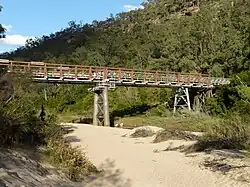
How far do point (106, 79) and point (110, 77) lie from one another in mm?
710

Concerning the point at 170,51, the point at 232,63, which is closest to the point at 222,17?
the point at 170,51

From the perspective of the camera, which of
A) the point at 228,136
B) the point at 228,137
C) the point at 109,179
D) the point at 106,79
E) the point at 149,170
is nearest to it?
the point at 109,179

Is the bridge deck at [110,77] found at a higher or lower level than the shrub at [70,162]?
higher

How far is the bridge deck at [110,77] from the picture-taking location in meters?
27.6

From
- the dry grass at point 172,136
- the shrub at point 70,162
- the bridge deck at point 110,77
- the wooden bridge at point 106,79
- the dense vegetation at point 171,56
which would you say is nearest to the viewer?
the shrub at point 70,162

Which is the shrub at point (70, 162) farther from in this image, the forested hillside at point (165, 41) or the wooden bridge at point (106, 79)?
the forested hillside at point (165, 41)

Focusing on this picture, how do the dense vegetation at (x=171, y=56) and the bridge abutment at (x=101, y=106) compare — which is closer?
the bridge abutment at (x=101, y=106)

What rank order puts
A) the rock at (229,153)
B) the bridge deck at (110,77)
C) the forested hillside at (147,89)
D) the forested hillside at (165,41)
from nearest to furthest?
the rock at (229,153)
the forested hillside at (147,89)
the bridge deck at (110,77)
the forested hillside at (165,41)

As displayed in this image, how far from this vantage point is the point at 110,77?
101 feet

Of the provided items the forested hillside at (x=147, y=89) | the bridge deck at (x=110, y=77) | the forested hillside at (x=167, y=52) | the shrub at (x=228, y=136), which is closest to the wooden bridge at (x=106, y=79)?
the bridge deck at (x=110, y=77)

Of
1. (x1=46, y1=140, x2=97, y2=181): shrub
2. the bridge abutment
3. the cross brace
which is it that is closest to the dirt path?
(x1=46, y1=140, x2=97, y2=181): shrub

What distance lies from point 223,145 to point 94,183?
Answer: 518cm

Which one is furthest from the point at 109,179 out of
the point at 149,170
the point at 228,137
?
the point at 228,137

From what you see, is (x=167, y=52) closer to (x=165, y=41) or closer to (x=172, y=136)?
(x=165, y=41)
